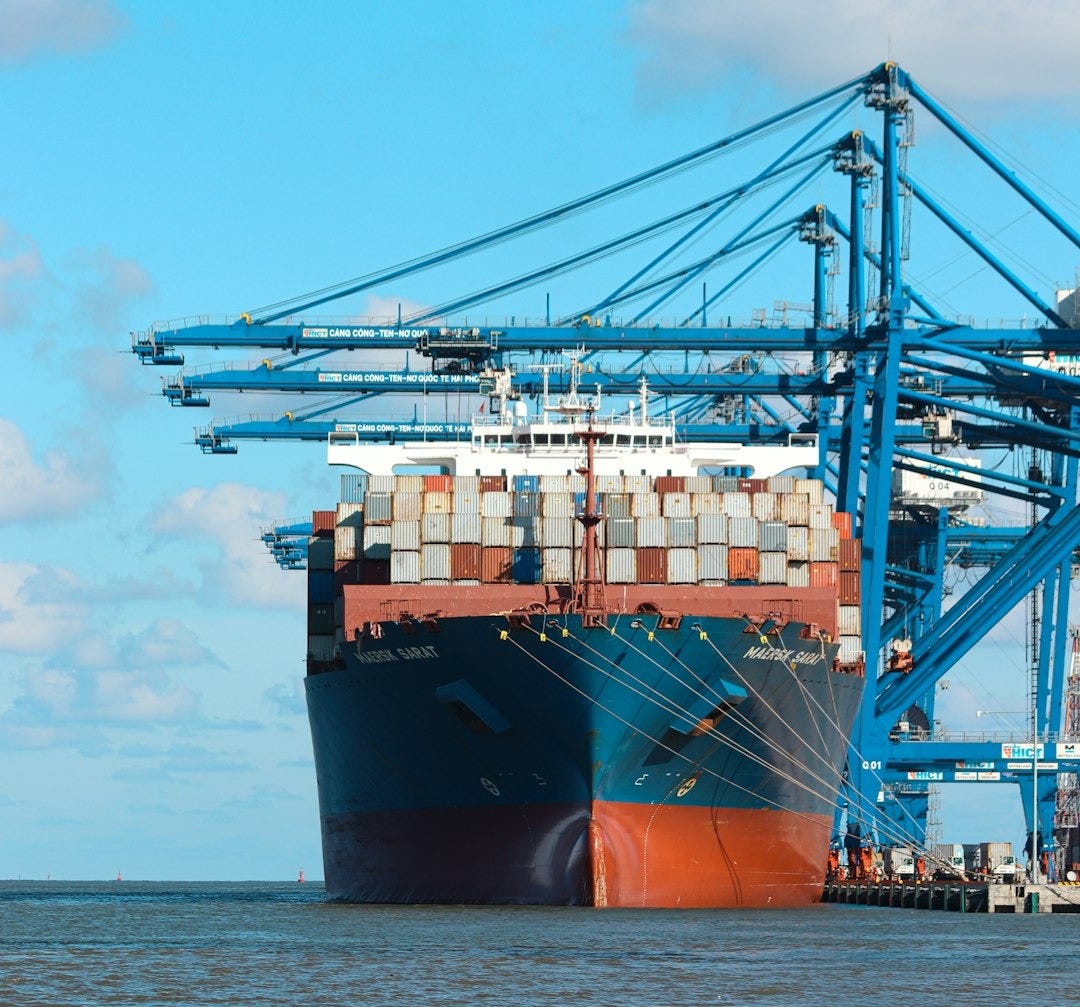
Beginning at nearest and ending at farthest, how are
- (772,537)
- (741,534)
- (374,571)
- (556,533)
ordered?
(556,533) < (741,534) < (772,537) < (374,571)

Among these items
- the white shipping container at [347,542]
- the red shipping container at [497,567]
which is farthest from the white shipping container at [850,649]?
the white shipping container at [347,542]

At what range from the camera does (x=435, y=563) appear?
46969 mm

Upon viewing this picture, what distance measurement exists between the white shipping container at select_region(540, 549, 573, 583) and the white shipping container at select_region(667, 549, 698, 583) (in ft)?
7.10

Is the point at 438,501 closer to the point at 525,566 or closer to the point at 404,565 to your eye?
the point at 404,565

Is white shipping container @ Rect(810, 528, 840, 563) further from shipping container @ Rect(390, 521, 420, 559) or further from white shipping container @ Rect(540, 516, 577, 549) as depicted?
shipping container @ Rect(390, 521, 420, 559)

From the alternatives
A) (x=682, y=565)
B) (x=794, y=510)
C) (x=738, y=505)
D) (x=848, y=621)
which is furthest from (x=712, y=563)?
(x=848, y=621)

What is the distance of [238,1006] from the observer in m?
26.8

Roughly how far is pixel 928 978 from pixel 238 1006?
9.92 metres

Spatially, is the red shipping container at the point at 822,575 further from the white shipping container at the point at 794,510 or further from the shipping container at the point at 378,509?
the shipping container at the point at 378,509

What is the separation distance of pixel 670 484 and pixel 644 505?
3.16 metres

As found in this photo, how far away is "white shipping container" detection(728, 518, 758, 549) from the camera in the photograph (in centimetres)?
Result: 4697

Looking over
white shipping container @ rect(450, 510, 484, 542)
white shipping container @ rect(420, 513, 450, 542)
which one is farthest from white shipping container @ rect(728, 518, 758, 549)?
white shipping container @ rect(420, 513, 450, 542)

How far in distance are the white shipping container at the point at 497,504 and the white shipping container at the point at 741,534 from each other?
4.79m

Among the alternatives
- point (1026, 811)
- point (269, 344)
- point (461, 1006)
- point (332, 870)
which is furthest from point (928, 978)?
point (1026, 811)
